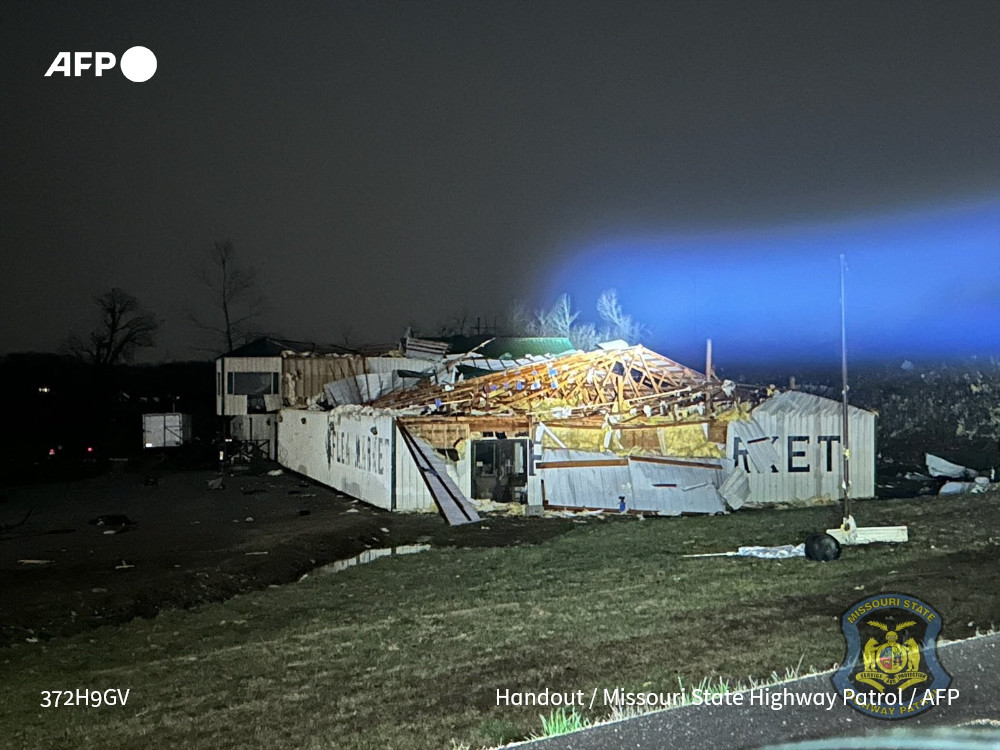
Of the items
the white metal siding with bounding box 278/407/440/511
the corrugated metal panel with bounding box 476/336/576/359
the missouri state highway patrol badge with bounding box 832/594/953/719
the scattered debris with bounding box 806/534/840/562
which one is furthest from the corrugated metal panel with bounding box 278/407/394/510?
the missouri state highway patrol badge with bounding box 832/594/953/719

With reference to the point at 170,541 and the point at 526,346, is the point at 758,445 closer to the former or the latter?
the point at 170,541

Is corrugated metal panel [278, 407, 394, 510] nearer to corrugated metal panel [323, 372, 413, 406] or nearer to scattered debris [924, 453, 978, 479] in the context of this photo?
corrugated metal panel [323, 372, 413, 406]

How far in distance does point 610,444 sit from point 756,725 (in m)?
14.9

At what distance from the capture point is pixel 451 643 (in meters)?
8.75

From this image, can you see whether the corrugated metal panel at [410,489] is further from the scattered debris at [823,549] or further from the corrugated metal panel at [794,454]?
the scattered debris at [823,549]

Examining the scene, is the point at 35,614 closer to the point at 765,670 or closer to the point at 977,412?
the point at 765,670

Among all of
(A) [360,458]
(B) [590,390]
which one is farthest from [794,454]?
(A) [360,458]

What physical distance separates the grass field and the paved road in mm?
647

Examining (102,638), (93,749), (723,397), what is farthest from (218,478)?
(93,749)

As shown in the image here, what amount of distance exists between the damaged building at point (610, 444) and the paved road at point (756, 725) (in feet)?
44.0

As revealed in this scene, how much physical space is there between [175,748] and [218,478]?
23.7 metres

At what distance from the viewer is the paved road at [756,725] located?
210 inches

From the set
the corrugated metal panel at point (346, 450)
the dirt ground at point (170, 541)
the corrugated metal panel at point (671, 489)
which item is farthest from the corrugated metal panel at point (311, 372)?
the corrugated metal panel at point (671, 489)

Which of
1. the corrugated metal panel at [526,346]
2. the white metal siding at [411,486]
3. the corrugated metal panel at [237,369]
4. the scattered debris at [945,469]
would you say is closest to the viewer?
the white metal siding at [411,486]
